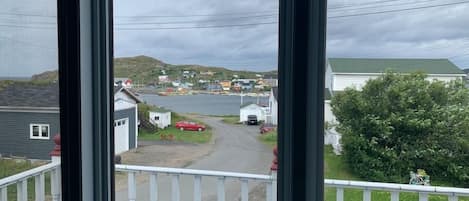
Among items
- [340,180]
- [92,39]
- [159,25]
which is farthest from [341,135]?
[92,39]

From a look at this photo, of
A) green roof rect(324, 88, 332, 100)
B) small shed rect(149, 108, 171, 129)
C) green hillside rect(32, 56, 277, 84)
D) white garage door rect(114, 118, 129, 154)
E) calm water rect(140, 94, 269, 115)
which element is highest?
green hillside rect(32, 56, 277, 84)

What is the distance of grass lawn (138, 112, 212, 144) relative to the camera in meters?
1.49

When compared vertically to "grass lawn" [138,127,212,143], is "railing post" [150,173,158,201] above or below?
below

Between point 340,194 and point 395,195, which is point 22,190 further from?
point 395,195

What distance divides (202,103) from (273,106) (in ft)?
→ 0.90

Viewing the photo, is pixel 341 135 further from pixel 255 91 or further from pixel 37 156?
pixel 37 156

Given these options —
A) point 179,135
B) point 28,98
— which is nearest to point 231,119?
point 179,135

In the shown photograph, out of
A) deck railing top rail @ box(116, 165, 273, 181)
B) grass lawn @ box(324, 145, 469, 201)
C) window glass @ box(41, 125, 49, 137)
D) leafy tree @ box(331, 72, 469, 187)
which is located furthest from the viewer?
window glass @ box(41, 125, 49, 137)

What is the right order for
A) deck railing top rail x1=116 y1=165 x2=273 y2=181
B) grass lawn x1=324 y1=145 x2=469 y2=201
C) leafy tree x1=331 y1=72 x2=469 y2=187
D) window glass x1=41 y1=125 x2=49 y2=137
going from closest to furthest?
leafy tree x1=331 y1=72 x2=469 y2=187
grass lawn x1=324 y1=145 x2=469 y2=201
deck railing top rail x1=116 y1=165 x2=273 y2=181
window glass x1=41 y1=125 x2=49 y2=137

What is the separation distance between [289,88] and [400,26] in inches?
15.6

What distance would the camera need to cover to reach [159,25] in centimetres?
151

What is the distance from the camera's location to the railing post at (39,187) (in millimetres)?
1557

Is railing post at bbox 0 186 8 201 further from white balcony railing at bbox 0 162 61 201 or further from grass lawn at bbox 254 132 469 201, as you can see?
grass lawn at bbox 254 132 469 201

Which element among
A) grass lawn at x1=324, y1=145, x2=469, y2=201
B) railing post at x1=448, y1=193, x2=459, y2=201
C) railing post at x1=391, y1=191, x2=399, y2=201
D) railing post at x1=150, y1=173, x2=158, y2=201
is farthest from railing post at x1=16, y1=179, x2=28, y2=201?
railing post at x1=448, y1=193, x2=459, y2=201
